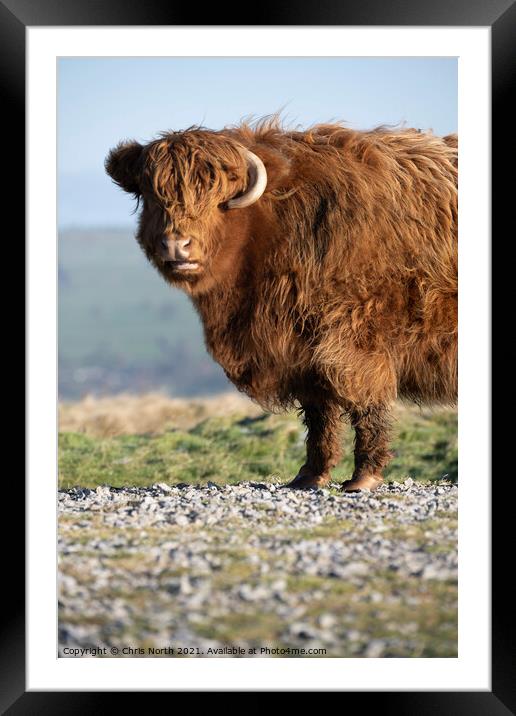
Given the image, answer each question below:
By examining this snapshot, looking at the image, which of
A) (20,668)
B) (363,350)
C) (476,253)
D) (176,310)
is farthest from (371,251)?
(176,310)

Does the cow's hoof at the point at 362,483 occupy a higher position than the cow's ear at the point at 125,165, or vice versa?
the cow's ear at the point at 125,165

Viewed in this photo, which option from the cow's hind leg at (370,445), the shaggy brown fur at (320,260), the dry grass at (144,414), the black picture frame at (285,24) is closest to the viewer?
the black picture frame at (285,24)

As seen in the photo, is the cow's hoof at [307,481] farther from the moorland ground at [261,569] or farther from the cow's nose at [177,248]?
the cow's nose at [177,248]

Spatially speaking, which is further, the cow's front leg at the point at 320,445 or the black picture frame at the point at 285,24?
the cow's front leg at the point at 320,445

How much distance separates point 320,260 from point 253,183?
2.80 ft

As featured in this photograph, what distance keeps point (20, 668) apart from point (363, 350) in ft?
12.3

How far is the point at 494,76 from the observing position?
686cm

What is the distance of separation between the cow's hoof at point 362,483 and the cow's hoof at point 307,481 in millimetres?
303

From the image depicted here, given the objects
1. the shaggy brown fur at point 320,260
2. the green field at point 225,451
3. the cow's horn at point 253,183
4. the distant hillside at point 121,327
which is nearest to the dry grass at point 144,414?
the green field at point 225,451

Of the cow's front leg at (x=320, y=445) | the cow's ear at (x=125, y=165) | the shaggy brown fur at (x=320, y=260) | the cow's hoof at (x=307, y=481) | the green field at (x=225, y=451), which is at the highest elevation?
the cow's ear at (x=125, y=165)

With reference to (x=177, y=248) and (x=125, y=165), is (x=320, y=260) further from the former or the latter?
(x=125, y=165)

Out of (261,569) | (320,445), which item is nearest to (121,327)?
(320,445)

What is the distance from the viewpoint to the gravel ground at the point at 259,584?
6.12 m

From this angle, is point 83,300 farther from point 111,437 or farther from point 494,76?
point 494,76
